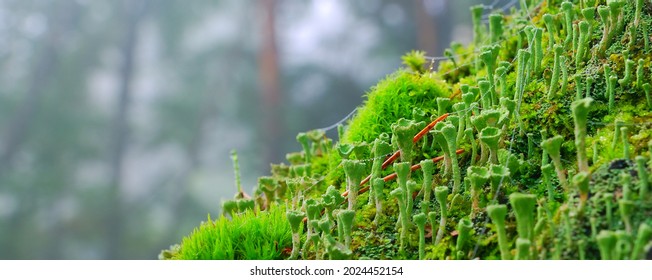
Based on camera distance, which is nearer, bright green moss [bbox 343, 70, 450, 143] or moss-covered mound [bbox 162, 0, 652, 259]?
moss-covered mound [bbox 162, 0, 652, 259]

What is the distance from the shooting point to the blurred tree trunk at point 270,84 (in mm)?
9102

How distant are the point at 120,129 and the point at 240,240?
10.1 metres

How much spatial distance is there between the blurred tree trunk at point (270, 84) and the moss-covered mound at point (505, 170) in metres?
8.32

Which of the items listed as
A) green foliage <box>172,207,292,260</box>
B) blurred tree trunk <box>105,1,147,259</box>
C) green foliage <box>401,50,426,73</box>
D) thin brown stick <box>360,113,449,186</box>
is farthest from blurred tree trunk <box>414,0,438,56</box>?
green foliage <box>172,207,292,260</box>

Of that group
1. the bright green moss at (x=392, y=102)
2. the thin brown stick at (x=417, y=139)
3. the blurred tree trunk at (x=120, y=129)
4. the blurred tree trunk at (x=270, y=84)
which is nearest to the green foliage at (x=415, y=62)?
the bright green moss at (x=392, y=102)

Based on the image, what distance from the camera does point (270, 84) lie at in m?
9.16

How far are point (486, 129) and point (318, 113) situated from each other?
357 inches

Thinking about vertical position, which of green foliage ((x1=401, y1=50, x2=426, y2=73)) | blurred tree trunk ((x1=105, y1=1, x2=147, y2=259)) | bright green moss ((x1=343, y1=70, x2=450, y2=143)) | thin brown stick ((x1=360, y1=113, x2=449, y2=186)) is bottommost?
thin brown stick ((x1=360, y1=113, x2=449, y2=186))

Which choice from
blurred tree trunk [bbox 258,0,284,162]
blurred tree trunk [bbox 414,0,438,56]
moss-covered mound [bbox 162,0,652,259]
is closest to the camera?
moss-covered mound [bbox 162,0,652,259]

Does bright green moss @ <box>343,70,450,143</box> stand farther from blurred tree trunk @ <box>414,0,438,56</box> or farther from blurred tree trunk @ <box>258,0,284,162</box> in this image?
blurred tree trunk @ <box>258,0,284,162</box>

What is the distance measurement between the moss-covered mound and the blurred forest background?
8382 mm

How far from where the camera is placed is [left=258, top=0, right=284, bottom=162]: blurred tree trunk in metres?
9.10

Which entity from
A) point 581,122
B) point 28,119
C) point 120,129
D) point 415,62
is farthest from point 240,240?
point 28,119
